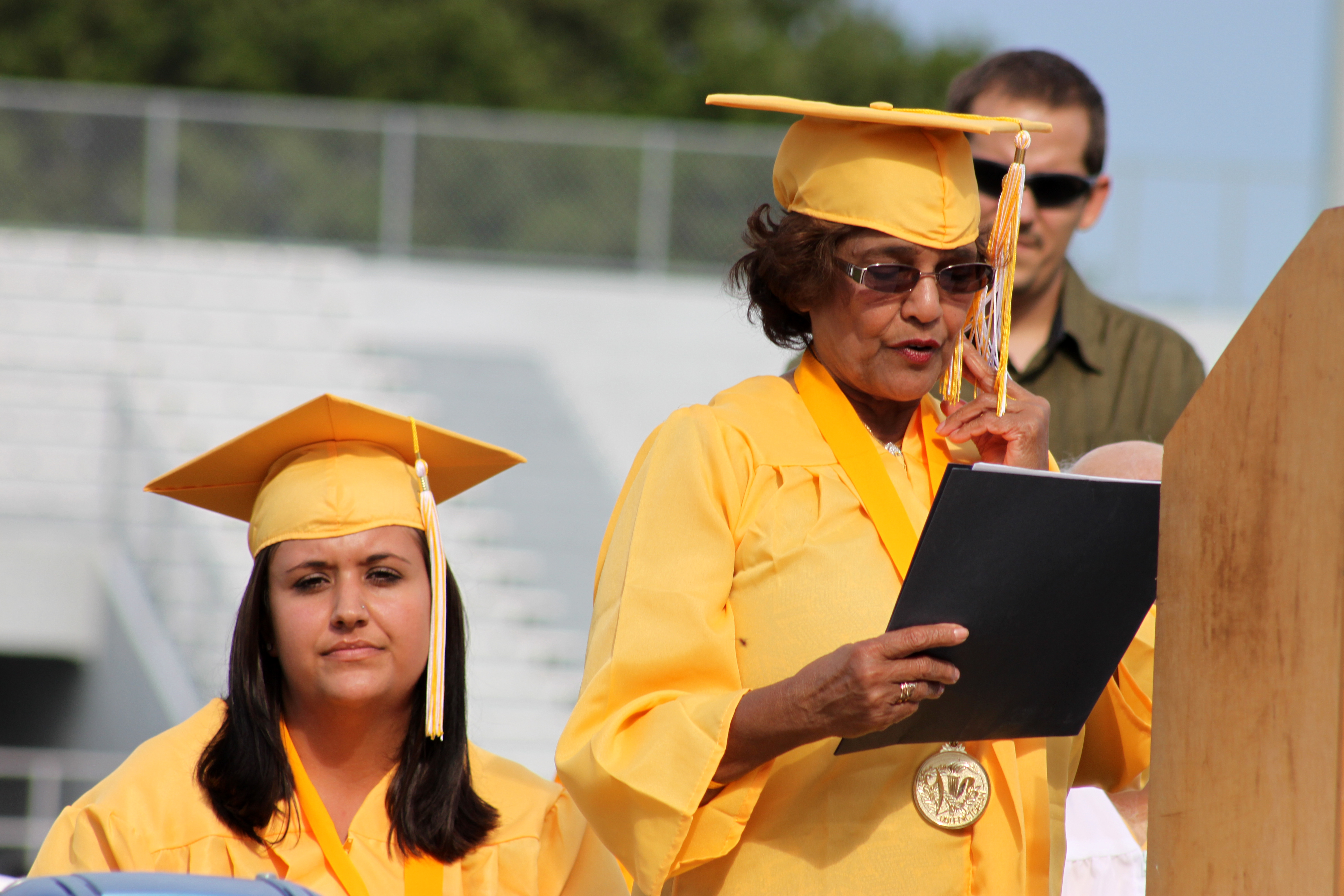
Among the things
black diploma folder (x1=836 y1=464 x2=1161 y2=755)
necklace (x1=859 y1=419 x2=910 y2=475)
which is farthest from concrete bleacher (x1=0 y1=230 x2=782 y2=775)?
black diploma folder (x1=836 y1=464 x2=1161 y2=755)

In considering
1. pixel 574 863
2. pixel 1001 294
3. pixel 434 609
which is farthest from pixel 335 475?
pixel 1001 294

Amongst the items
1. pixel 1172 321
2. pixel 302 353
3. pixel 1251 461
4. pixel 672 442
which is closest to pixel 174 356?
pixel 302 353

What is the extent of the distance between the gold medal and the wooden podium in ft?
1.03

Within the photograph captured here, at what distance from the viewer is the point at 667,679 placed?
200 cm

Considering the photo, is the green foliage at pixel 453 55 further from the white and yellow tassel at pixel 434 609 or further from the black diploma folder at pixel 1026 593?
the black diploma folder at pixel 1026 593

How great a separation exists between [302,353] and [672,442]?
969 centimetres

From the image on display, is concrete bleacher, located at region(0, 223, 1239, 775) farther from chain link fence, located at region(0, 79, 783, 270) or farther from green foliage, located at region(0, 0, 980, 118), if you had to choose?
green foliage, located at region(0, 0, 980, 118)

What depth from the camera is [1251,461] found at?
1.66m

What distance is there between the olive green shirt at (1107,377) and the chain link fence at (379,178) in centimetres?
870

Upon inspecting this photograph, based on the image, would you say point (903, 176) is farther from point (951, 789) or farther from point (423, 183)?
point (423, 183)

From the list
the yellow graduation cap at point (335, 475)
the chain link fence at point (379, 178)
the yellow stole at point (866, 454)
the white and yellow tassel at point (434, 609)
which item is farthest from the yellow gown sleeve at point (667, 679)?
the chain link fence at point (379, 178)

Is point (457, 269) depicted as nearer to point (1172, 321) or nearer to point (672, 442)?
point (1172, 321)

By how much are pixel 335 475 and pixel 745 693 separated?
1159mm

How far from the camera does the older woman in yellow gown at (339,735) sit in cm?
268
